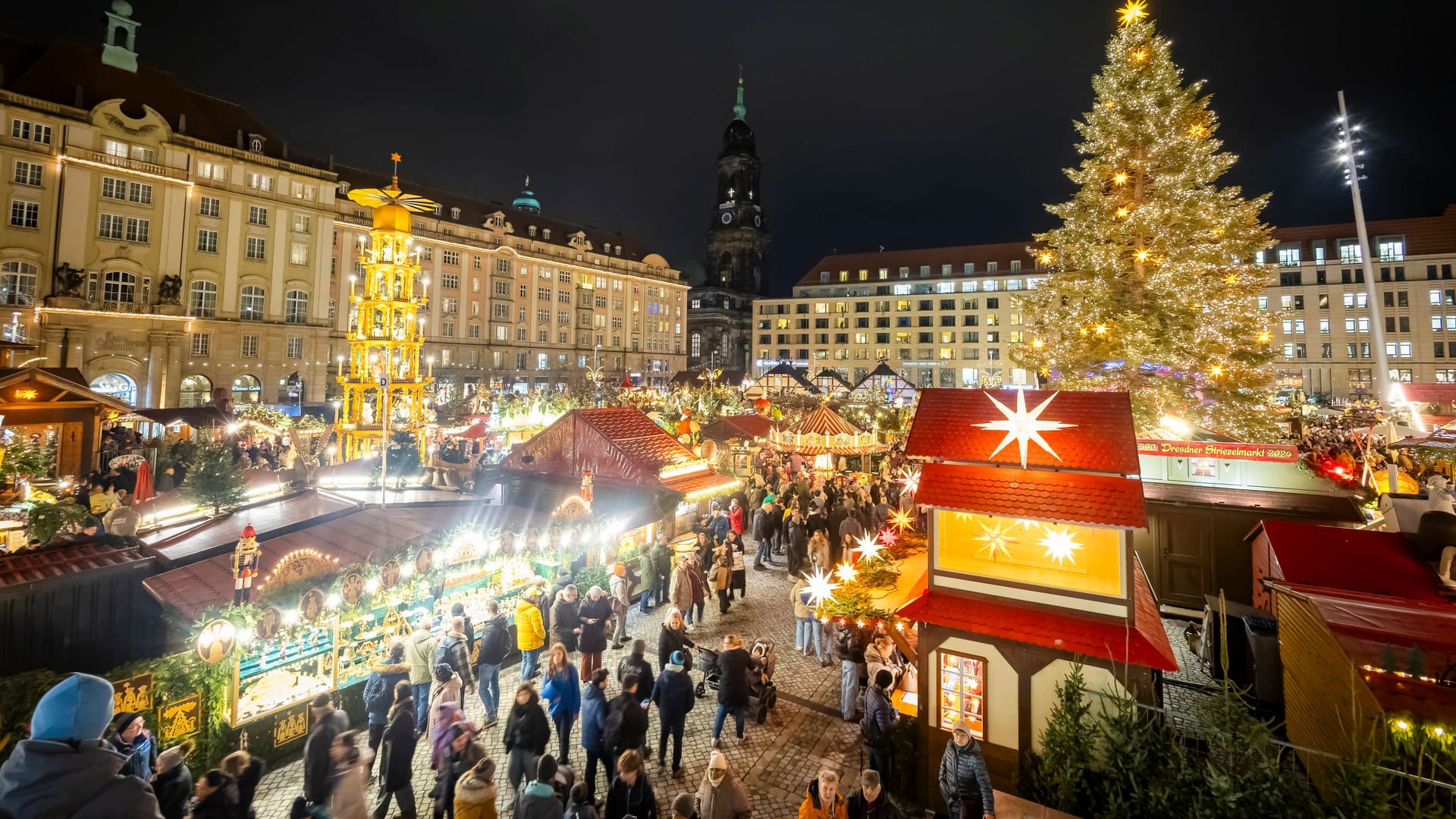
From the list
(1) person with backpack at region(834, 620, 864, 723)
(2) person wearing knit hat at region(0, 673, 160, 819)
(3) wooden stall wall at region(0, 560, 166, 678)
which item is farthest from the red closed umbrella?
(1) person with backpack at region(834, 620, 864, 723)

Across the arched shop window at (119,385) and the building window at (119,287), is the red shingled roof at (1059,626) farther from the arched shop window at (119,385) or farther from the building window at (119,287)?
the building window at (119,287)

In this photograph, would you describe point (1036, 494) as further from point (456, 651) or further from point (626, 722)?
point (456, 651)

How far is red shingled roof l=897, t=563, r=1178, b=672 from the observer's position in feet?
17.5

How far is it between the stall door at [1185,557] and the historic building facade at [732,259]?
77733 millimetres

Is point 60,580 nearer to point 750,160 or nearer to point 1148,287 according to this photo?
point 1148,287

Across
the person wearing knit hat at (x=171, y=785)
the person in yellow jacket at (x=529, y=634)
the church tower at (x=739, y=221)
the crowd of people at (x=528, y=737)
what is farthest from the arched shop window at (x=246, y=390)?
the church tower at (x=739, y=221)

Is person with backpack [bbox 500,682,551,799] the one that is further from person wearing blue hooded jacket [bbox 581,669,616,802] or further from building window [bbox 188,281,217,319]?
building window [bbox 188,281,217,319]

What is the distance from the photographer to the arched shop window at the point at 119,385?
99.3ft

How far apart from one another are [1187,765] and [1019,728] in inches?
62.3

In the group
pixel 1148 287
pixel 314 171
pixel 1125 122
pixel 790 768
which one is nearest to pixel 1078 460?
pixel 790 768

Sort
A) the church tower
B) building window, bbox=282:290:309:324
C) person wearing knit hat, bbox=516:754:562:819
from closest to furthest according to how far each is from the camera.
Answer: person wearing knit hat, bbox=516:754:562:819 → building window, bbox=282:290:309:324 → the church tower

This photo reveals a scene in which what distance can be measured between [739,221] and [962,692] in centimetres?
9023

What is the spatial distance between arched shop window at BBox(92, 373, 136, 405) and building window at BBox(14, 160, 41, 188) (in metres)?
10.0

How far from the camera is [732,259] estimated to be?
92.1 meters
